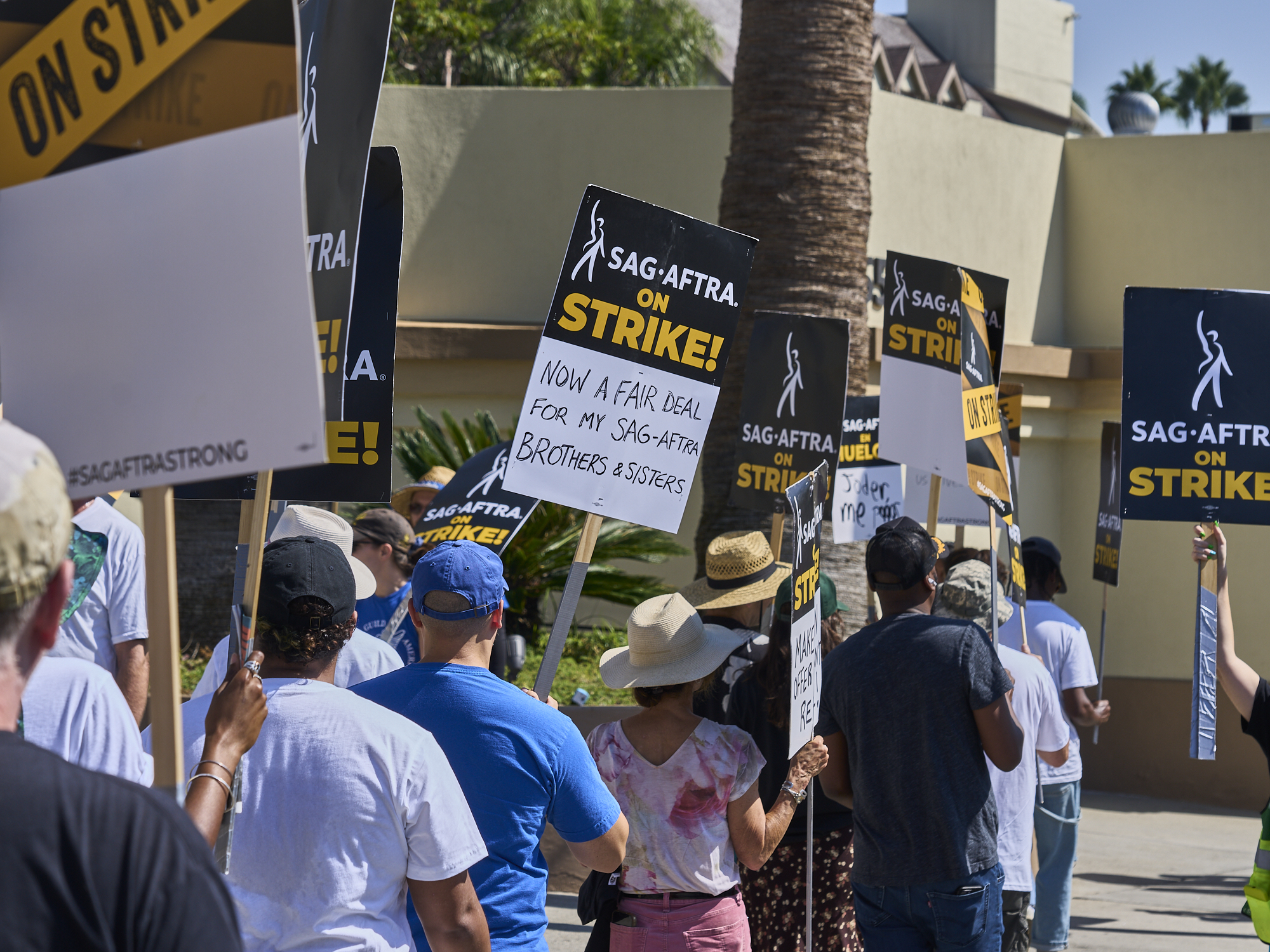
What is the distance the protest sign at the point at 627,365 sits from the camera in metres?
4.52

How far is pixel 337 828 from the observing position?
104 inches

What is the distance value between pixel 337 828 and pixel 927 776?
2147 millimetres

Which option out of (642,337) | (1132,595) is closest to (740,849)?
(642,337)

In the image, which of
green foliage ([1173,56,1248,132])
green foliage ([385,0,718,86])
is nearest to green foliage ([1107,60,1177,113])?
green foliage ([1173,56,1248,132])

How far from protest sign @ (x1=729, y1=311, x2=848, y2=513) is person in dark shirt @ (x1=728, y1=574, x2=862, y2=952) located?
2267mm

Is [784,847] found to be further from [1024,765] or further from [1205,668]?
[1205,668]

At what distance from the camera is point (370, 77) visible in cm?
352

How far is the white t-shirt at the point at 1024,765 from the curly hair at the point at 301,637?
117 inches

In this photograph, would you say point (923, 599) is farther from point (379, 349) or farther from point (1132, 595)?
point (1132, 595)

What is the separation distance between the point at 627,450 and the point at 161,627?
2738mm

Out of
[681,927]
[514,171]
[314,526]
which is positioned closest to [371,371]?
[314,526]

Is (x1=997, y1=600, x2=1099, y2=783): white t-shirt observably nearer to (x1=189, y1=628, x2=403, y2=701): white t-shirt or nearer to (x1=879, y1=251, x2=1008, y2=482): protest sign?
(x1=879, y1=251, x2=1008, y2=482): protest sign

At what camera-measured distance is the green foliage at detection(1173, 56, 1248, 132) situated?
6681 cm

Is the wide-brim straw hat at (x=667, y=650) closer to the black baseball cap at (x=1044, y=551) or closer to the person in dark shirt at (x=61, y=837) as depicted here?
the person in dark shirt at (x=61, y=837)
